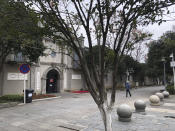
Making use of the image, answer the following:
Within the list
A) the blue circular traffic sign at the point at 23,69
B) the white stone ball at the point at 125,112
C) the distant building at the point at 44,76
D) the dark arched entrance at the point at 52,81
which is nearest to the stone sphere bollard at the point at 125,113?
the white stone ball at the point at 125,112

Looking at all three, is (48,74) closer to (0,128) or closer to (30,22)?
(0,128)

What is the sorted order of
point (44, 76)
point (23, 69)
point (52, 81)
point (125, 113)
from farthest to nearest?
point (52, 81) < point (44, 76) < point (23, 69) < point (125, 113)

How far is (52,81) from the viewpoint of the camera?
1947 centimetres

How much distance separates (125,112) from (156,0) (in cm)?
472

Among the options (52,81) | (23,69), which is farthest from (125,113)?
(52,81)

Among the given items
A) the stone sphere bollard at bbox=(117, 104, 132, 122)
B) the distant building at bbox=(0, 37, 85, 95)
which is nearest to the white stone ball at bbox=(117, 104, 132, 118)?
the stone sphere bollard at bbox=(117, 104, 132, 122)

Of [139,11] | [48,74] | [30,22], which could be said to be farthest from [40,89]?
[139,11]

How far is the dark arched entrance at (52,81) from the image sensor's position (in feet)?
62.7

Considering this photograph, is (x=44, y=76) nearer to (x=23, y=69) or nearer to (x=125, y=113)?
(x=23, y=69)

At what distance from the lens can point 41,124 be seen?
239 inches

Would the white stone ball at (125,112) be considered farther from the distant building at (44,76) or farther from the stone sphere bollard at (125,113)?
the distant building at (44,76)

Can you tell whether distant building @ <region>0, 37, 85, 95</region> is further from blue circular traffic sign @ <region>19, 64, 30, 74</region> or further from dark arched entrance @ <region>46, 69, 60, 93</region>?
blue circular traffic sign @ <region>19, 64, 30, 74</region>

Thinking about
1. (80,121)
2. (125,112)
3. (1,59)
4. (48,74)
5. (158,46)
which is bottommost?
(80,121)

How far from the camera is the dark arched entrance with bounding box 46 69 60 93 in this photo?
19109mm
